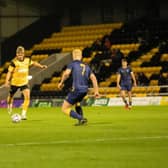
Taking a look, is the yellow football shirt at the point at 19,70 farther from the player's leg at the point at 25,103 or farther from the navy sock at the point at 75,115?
the navy sock at the point at 75,115

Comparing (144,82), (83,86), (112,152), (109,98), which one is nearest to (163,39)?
(144,82)

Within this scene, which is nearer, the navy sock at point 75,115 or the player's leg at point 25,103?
the navy sock at point 75,115

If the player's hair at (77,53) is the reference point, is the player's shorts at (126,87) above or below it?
below

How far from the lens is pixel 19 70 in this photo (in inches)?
870

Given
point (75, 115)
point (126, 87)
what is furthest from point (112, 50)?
point (75, 115)

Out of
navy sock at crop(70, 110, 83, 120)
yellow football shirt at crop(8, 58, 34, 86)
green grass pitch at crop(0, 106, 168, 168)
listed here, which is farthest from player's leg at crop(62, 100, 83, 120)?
yellow football shirt at crop(8, 58, 34, 86)

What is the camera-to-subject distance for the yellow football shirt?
22.0m

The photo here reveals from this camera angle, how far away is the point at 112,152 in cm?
1095

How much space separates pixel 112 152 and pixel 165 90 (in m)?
25.7

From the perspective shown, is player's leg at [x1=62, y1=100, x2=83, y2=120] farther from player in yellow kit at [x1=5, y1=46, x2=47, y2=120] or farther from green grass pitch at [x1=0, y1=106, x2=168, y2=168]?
player in yellow kit at [x1=5, y1=46, x2=47, y2=120]

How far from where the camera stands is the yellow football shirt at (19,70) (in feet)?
72.0

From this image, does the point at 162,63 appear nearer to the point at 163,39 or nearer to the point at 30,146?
the point at 163,39

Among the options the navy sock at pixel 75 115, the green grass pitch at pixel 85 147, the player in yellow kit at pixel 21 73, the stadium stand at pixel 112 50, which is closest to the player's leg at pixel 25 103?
the player in yellow kit at pixel 21 73

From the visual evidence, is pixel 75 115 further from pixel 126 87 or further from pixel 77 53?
pixel 126 87
